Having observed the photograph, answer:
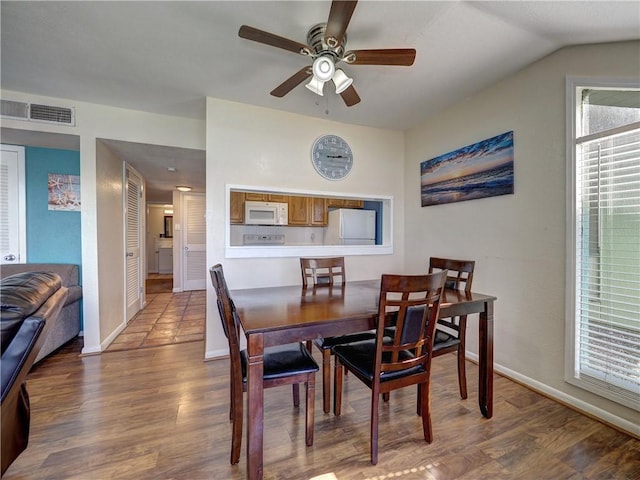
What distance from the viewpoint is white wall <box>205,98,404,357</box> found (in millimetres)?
2715

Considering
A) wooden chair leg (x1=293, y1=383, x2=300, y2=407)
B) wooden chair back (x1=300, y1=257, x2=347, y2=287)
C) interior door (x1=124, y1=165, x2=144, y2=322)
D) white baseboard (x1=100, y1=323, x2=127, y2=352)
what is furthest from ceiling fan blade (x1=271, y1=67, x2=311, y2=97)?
white baseboard (x1=100, y1=323, x2=127, y2=352)

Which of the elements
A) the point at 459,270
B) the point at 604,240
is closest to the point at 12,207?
the point at 459,270

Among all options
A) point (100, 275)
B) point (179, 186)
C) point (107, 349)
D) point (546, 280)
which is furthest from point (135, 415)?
point (179, 186)

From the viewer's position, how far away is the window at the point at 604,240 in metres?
1.68

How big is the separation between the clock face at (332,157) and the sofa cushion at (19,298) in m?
2.48

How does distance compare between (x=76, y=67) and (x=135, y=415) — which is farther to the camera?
(x=76, y=67)

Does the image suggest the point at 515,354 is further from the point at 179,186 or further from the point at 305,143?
the point at 179,186

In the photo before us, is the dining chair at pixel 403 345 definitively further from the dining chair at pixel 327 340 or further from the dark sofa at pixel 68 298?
the dark sofa at pixel 68 298

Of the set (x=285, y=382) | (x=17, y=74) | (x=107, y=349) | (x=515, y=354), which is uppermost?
(x=17, y=74)

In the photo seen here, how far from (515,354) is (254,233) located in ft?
11.4

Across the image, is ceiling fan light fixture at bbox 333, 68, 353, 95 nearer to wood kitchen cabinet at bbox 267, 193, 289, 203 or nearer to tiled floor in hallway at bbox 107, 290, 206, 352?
wood kitchen cabinet at bbox 267, 193, 289, 203

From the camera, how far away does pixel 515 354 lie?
90.0 inches

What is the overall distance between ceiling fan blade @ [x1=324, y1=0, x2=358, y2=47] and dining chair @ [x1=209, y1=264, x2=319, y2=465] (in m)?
1.44

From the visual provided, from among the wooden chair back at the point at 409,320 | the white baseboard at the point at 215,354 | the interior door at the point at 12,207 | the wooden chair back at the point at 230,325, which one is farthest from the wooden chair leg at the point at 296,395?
the interior door at the point at 12,207
